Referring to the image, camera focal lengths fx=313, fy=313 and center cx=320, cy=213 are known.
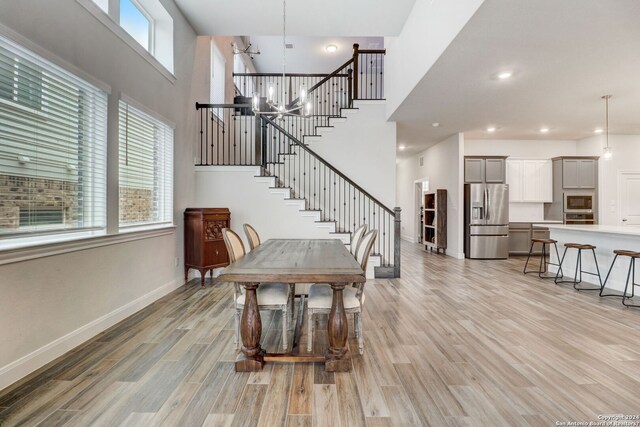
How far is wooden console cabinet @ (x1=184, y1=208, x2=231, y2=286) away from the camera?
14.9 ft

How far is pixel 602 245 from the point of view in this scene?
4805 millimetres

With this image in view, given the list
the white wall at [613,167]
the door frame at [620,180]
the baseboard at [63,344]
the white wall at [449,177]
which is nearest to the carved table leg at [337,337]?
the baseboard at [63,344]

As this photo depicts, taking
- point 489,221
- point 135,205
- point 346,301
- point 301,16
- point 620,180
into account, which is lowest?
point 346,301

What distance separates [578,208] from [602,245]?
3518mm

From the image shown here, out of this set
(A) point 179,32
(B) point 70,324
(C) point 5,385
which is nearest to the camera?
(C) point 5,385

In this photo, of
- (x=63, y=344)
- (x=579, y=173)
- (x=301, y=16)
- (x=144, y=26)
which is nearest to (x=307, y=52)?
(x=301, y=16)

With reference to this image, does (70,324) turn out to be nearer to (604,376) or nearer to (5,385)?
(5,385)

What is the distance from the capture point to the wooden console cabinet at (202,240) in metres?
4.55

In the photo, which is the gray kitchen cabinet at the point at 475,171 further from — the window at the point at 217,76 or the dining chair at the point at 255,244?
the window at the point at 217,76

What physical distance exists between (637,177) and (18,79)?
1124cm

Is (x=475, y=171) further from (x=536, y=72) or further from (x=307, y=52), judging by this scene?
(x=307, y=52)

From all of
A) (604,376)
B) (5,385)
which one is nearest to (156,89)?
(5,385)

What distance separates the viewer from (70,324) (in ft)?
8.43

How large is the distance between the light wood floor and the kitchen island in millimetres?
1199
